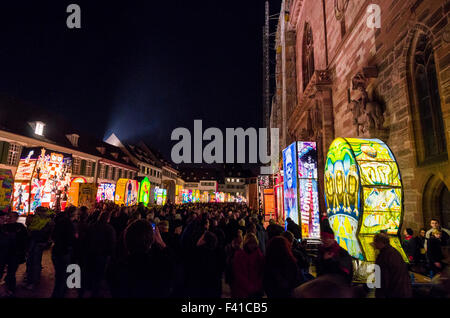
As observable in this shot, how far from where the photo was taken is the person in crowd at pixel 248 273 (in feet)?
12.2

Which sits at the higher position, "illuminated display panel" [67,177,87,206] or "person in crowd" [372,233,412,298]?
"illuminated display panel" [67,177,87,206]

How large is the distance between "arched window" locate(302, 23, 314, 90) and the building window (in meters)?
25.2

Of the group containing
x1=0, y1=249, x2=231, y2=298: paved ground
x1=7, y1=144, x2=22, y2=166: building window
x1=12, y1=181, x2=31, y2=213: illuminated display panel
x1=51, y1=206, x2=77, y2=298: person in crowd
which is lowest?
x1=0, y1=249, x2=231, y2=298: paved ground

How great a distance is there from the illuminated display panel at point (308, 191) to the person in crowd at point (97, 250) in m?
7.48

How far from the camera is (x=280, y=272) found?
3582 mm

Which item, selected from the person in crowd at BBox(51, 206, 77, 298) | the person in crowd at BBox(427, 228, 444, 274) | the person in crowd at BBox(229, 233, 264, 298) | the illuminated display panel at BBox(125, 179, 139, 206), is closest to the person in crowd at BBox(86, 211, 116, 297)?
the person in crowd at BBox(51, 206, 77, 298)

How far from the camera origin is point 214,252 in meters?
3.84

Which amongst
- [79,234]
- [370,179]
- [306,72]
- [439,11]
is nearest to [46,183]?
[79,234]

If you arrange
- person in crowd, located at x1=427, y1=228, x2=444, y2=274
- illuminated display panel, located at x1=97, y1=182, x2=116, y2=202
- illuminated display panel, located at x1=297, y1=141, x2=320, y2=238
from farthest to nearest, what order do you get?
illuminated display panel, located at x1=97, y1=182, x2=116, y2=202, illuminated display panel, located at x1=297, y1=141, x2=320, y2=238, person in crowd, located at x1=427, y1=228, x2=444, y2=274

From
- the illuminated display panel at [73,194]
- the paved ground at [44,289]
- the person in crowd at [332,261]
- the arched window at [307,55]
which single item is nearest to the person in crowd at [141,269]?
the person in crowd at [332,261]

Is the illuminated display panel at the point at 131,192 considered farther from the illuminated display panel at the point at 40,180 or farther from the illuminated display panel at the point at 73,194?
the illuminated display panel at the point at 40,180

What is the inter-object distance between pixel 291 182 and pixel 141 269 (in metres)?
9.28

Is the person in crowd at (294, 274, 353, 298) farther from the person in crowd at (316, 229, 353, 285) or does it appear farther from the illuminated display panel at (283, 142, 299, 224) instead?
the illuminated display panel at (283, 142, 299, 224)

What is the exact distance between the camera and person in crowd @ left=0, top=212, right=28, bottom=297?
5289 millimetres
